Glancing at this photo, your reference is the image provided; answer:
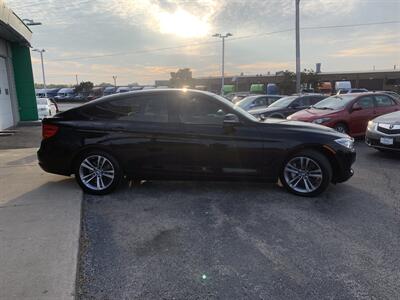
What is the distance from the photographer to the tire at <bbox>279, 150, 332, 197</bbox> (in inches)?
197

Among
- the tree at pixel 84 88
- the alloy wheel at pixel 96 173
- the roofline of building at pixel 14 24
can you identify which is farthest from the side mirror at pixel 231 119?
the tree at pixel 84 88

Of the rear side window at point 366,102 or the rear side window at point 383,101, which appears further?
the rear side window at point 383,101

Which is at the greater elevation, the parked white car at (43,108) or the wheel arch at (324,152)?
the parked white car at (43,108)

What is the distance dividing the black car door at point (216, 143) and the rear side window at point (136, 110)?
279 mm

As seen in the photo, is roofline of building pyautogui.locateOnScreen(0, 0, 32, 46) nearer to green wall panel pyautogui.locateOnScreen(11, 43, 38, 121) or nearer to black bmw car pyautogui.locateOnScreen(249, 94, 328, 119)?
green wall panel pyautogui.locateOnScreen(11, 43, 38, 121)

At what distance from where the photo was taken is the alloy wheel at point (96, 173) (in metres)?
5.14

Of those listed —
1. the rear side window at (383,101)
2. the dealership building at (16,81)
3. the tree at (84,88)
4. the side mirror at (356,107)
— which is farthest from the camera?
the tree at (84,88)

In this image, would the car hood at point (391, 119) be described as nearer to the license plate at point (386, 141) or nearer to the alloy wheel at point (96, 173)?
the license plate at point (386, 141)

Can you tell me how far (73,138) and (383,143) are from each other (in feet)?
21.8

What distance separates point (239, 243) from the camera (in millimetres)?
3615

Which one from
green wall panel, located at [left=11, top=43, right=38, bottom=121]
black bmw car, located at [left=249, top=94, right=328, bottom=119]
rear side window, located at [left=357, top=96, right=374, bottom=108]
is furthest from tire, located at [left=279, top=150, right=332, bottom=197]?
green wall panel, located at [left=11, top=43, right=38, bottom=121]

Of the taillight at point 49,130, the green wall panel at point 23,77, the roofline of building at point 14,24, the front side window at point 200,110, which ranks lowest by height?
the taillight at point 49,130

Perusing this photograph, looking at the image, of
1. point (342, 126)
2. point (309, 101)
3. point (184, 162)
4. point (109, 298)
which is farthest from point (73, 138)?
point (309, 101)

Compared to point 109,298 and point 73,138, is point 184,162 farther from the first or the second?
point 109,298
